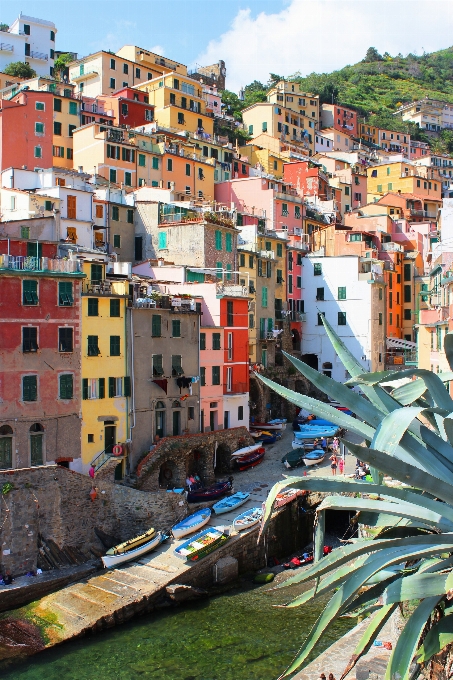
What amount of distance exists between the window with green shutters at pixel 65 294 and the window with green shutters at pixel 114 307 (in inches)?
100.0

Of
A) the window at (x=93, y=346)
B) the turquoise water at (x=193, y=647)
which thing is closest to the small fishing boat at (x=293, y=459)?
the turquoise water at (x=193, y=647)

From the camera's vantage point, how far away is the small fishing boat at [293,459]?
40531 millimetres

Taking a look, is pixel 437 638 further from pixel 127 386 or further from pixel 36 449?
pixel 127 386

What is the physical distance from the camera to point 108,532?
104 ft

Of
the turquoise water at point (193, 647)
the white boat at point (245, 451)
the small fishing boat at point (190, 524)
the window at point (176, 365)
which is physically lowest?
the turquoise water at point (193, 647)

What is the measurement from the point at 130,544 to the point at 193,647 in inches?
254

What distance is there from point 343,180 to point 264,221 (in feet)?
86.6

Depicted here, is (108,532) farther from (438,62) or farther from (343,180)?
(438,62)

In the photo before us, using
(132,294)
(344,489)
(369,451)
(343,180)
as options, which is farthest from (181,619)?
(343,180)

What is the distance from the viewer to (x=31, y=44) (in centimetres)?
8331

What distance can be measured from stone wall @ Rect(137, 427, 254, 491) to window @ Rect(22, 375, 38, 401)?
22.5ft

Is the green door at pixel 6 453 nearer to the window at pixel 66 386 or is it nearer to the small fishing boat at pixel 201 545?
the window at pixel 66 386

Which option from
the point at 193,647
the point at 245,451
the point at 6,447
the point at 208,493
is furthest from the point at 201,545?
the point at 245,451

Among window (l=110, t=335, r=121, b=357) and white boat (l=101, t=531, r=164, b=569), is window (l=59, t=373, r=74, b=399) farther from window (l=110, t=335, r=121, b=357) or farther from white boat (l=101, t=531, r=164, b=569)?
→ white boat (l=101, t=531, r=164, b=569)
